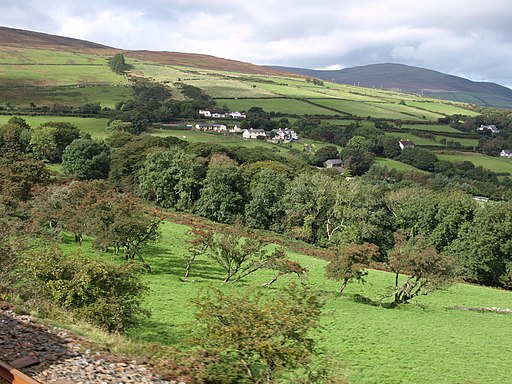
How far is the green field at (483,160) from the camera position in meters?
108

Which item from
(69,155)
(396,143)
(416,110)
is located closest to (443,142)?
(396,143)

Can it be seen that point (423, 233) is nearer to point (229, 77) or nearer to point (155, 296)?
point (155, 296)

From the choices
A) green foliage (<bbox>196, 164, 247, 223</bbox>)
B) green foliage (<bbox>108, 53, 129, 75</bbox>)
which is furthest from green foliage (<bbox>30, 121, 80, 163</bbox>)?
green foliage (<bbox>108, 53, 129, 75</bbox>)

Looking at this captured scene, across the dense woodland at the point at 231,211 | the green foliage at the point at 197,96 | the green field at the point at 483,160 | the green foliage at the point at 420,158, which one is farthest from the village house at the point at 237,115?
the green field at the point at 483,160

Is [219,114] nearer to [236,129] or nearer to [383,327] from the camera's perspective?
[236,129]

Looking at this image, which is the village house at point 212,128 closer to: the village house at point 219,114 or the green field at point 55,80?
the village house at point 219,114

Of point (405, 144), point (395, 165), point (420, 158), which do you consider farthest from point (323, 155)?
point (405, 144)

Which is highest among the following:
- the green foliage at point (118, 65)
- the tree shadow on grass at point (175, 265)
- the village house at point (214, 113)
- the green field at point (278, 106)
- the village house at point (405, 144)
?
the green foliage at point (118, 65)

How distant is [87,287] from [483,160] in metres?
114

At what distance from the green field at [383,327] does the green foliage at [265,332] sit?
144 centimetres

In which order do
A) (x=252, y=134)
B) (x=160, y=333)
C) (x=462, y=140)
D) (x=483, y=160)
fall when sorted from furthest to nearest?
1. (x=462, y=140)
2. (x=252, y=134)
3. (x=483, y=160)
4. (x=160, y=333)

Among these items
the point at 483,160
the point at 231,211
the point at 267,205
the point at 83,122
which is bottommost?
the point at 231,211

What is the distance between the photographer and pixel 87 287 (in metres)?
18.0

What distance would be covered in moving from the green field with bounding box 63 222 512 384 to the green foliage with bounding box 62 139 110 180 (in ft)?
119
